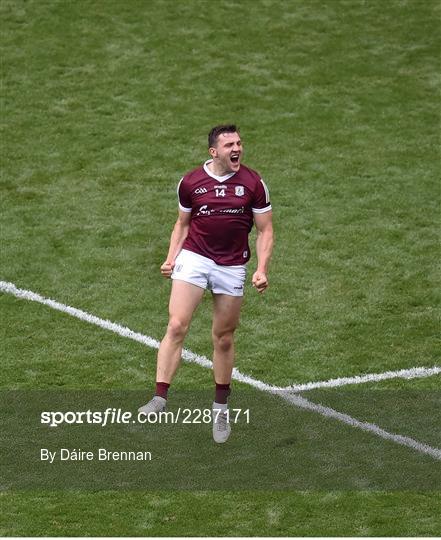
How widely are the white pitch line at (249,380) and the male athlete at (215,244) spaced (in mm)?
1929

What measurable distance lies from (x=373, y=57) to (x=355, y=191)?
3.81 metres

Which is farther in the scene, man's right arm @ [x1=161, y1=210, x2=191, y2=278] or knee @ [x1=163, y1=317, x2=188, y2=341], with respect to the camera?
man's right arm @ [x1=161, y1=210, x2=191, y2=278]

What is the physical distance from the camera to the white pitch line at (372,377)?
16.1 metres

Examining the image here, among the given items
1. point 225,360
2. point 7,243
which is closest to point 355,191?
point 7,243

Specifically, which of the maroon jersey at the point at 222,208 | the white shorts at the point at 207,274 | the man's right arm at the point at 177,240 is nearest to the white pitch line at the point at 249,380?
the white shorts at the point at 207,274

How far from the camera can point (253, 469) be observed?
1438 centimetres

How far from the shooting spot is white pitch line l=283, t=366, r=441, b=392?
16109mm

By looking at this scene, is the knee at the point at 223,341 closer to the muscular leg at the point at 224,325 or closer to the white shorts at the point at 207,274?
the muscular leg at the point at 224,325

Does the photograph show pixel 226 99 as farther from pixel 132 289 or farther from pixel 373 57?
pixel 132 289

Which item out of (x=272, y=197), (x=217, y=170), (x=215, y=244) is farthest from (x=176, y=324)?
(x=272, y=197)

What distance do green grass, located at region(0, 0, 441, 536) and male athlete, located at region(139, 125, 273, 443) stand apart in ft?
5.04

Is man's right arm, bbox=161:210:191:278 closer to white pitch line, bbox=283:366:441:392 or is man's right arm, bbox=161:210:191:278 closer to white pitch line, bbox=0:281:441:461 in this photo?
white pitch line, bbox=0:281:441:461

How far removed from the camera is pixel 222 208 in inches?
548

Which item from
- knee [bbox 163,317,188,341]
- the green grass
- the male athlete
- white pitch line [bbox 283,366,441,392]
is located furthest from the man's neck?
white pitch line [bbox 283,366,441,392]
